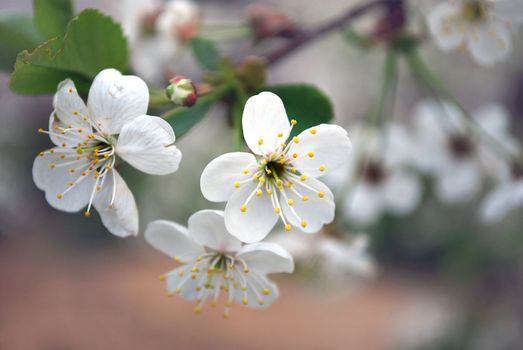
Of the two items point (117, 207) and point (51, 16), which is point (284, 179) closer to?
point (117, 207)

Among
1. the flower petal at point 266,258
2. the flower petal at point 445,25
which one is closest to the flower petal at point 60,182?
the flower petal at point 266,258

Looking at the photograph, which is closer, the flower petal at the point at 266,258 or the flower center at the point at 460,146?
the flower petal at the point at 266,258

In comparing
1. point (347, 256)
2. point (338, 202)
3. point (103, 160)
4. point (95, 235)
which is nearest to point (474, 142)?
point (338, 202)

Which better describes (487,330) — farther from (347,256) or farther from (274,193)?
(274,193)

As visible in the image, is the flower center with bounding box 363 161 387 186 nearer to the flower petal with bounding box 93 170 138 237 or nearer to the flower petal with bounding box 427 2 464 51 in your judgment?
the flower petal with bounding box 427 2 464 51

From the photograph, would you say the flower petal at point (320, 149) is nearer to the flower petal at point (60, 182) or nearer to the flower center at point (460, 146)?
the flower petal at point (60, 182)

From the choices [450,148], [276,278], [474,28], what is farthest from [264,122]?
[276,278]
